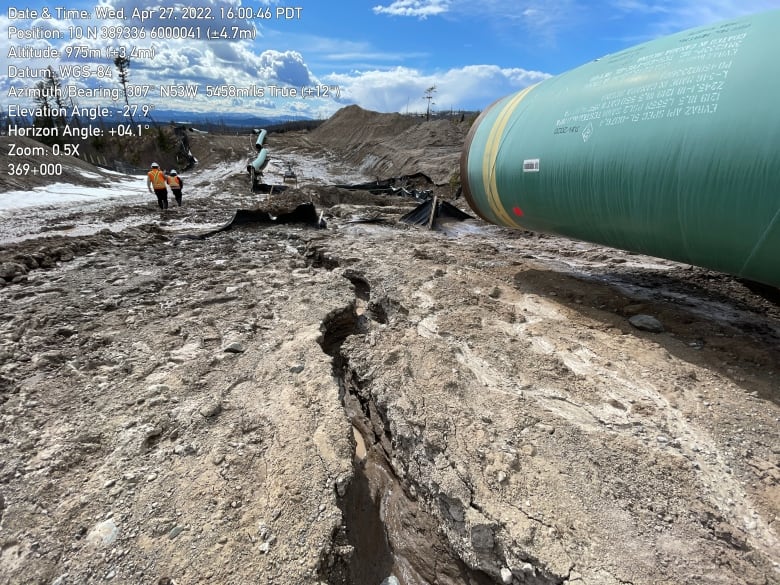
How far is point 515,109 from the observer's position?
16.2ft

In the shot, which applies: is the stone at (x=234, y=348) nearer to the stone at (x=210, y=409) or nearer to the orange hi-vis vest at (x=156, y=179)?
the stone at (x=210, y=409)

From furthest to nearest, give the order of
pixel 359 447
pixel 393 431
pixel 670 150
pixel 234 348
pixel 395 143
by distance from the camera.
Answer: pixel 395 143, pixel 234 348, pixel 670 150, pixel 359 447, pixel 393 431

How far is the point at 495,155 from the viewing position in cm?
496

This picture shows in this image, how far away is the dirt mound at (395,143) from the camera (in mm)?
18603

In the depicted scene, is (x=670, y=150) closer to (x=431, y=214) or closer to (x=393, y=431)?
(x=393, y=431)

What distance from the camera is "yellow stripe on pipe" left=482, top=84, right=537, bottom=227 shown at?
16.3ft

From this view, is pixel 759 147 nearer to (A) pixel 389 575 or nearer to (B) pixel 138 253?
(A) pixel 389 575

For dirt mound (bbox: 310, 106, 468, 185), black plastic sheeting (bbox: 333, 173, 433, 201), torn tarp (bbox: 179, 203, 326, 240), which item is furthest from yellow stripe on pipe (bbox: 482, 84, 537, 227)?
dirt mound (bbox: 310, 106, 468, 185)

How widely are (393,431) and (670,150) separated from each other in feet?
9.66

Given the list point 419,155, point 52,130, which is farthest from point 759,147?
point 52,130

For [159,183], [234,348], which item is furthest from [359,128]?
[234,348]

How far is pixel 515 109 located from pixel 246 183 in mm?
13317

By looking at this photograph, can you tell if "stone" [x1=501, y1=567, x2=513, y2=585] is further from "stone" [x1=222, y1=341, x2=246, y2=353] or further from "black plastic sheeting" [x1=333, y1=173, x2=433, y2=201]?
"black plastic sheeting" [x1=333, y1=173, x2=433, y2=201]

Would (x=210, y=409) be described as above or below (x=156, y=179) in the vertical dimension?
below
